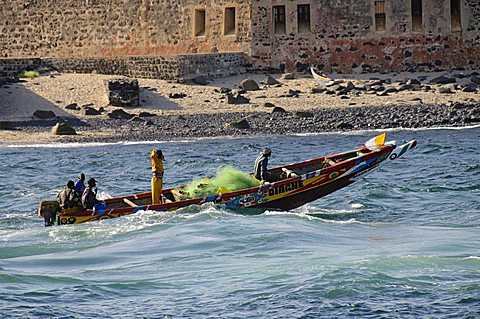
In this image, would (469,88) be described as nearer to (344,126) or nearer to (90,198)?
(344,126)

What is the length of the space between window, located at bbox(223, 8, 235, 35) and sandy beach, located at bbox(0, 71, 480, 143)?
7.39 feet

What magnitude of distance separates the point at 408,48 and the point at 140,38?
9.01 meters

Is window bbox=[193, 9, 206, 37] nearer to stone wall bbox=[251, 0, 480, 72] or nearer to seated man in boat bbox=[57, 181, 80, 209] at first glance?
stone wall bbox=[251, 0, 480, 72]

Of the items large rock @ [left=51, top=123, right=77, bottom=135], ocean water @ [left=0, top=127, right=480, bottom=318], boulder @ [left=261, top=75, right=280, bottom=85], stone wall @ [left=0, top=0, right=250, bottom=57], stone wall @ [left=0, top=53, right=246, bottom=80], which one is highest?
stone wall @ [left=0, top=0, right=250, bottom=57]

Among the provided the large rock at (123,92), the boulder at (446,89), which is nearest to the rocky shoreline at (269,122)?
the boulder at (446,89)

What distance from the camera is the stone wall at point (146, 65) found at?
40969 millimetres

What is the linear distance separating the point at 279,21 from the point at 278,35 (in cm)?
61

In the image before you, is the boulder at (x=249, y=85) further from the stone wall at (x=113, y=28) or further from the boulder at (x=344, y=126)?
the boulder at (x=344, y=126)

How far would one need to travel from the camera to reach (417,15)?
138 feet

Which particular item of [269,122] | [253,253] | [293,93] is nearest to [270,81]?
[293,93]

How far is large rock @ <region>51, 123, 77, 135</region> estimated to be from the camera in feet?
115

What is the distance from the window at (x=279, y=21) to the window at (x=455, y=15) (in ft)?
17.0

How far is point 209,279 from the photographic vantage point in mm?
18578

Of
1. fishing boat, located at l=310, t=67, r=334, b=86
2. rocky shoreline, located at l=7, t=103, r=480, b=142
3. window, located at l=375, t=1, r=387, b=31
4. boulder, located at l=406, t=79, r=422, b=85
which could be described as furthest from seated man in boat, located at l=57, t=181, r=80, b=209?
window, located at l=375, t=1, r=387, b=31
